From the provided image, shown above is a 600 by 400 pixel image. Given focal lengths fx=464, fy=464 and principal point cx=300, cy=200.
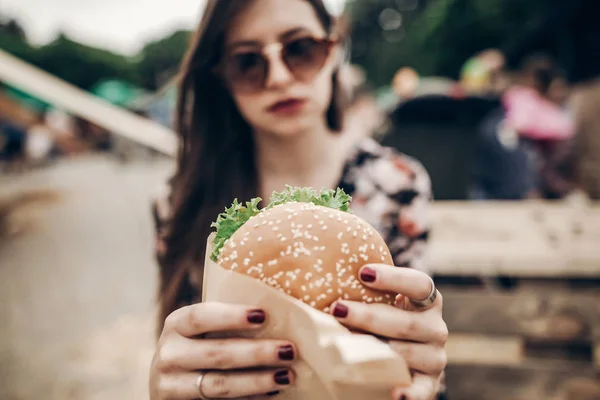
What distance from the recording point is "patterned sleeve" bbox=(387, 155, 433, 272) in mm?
2164

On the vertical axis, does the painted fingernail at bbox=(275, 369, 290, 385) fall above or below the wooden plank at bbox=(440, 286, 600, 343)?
above

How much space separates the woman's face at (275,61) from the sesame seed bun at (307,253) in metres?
0.73

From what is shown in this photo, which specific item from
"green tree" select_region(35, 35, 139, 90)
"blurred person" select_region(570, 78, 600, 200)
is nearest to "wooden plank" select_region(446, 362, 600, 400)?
"blurred person" select_region(570, 78, 600, 200)

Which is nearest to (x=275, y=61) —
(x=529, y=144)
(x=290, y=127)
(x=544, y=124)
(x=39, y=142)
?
(x=290, y=127)

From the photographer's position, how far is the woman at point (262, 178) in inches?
38.1

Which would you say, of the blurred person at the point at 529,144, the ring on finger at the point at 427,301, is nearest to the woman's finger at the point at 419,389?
the ring on finger at the point at 427,301

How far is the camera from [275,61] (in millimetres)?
1710

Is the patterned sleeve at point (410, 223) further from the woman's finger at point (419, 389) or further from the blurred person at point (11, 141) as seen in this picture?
the blurred person at point (11, 141)

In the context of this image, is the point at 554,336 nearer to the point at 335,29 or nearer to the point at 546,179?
the point at 335,29

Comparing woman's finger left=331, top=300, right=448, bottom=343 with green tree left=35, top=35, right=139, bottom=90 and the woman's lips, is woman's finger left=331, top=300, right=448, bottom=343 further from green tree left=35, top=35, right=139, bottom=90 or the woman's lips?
green tree left=35, top=35, right=139, bottom=90

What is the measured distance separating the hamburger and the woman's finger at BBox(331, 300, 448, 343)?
7 cm

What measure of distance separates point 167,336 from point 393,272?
1.69ft

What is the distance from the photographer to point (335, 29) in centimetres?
214

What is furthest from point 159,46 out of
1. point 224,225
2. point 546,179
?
point 224,225
